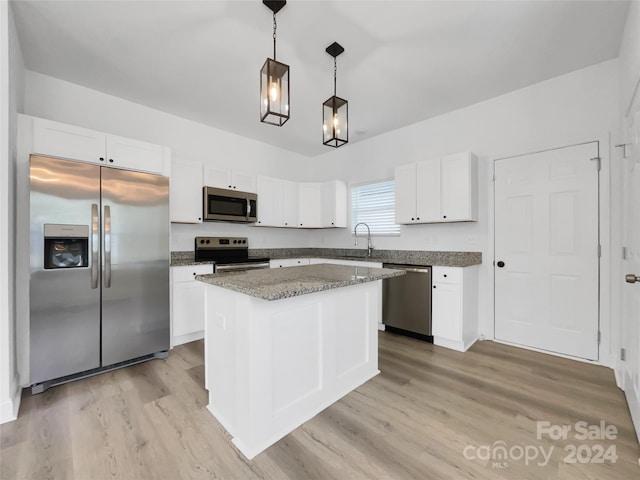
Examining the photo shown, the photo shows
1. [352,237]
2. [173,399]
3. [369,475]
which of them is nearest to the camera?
[369,475]

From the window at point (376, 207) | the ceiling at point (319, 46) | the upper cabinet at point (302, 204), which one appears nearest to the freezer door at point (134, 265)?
the ceiling at point (319, 46)

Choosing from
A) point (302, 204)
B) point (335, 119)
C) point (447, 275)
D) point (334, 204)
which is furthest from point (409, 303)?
point (302, 204)

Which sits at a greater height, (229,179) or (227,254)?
(229,179)

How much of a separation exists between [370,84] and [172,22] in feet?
5.87

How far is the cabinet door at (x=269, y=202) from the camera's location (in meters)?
4.22

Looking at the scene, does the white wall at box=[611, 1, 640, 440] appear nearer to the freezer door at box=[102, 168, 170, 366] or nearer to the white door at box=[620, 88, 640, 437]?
the white door at box=[620, 88, 640, 437]

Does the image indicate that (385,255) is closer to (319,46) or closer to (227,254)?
(227,254)

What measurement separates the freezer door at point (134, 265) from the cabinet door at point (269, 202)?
5.21 ft

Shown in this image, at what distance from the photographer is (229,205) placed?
3756 mm

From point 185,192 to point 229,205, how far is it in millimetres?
555

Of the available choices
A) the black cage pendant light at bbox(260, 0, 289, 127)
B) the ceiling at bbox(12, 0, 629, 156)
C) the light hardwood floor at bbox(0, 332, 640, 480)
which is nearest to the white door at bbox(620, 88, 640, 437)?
the light hardwood floor at bbox(0, 332, 640, 480)

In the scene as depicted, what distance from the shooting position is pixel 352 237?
15.5ft

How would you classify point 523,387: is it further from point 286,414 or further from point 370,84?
point 370,84

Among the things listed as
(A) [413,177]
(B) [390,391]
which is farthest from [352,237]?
(B) [390,391]
